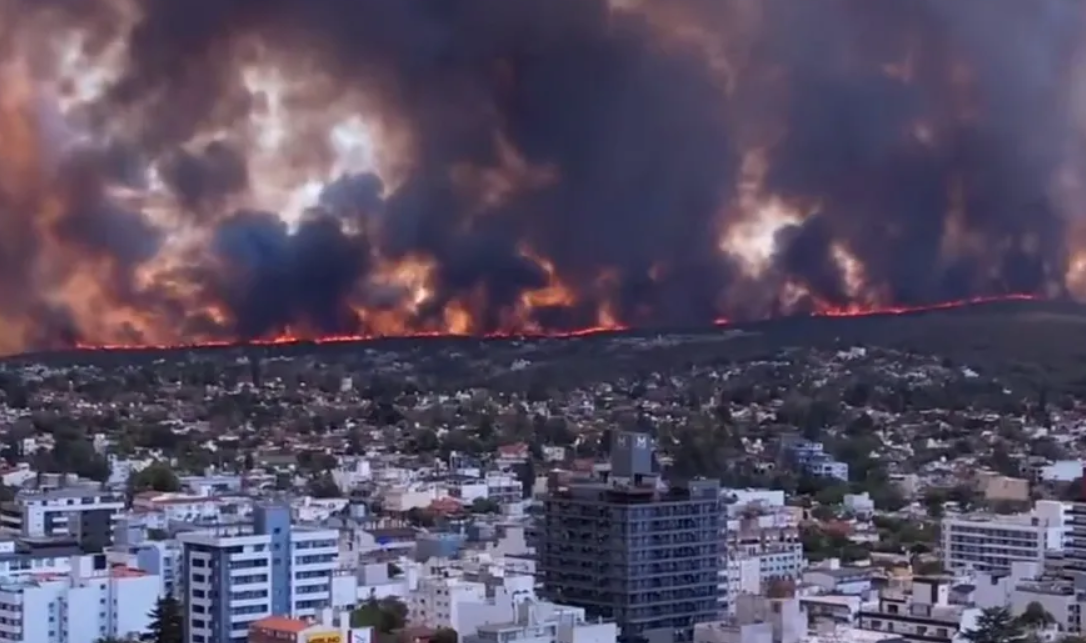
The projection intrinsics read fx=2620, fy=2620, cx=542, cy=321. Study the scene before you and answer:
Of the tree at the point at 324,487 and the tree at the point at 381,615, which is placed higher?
the tree at the point at 324,487

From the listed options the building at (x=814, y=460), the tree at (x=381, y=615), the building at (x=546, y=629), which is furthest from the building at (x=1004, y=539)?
the building at (x=814, y=460)

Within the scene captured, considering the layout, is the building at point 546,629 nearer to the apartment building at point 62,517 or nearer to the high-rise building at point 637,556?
the high-rise building at point 637,556

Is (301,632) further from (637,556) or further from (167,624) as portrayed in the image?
(637,556)

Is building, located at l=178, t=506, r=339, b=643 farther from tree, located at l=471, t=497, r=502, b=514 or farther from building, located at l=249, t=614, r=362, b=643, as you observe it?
tree, located at l=471, t=497, r=502, b=514

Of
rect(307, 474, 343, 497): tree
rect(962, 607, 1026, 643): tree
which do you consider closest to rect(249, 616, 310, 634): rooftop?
rect(962, 607, 1026, 643): tree

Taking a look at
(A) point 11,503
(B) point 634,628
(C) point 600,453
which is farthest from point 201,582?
(C) point 600,453

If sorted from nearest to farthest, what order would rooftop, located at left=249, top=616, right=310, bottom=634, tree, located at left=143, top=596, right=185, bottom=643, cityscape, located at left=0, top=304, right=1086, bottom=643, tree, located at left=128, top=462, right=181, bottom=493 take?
1. rooftop, located at left=249, top=616, right=310, bottom=634
2. tree, located at left=143, top=596, right=185, bottom=643
3. cityscape, located at left=0, top=304, right=1086, bottom=643
4. tree, located at left=128, top=462, right=181, bottom=493

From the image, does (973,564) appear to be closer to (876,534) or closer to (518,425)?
(876,534)
